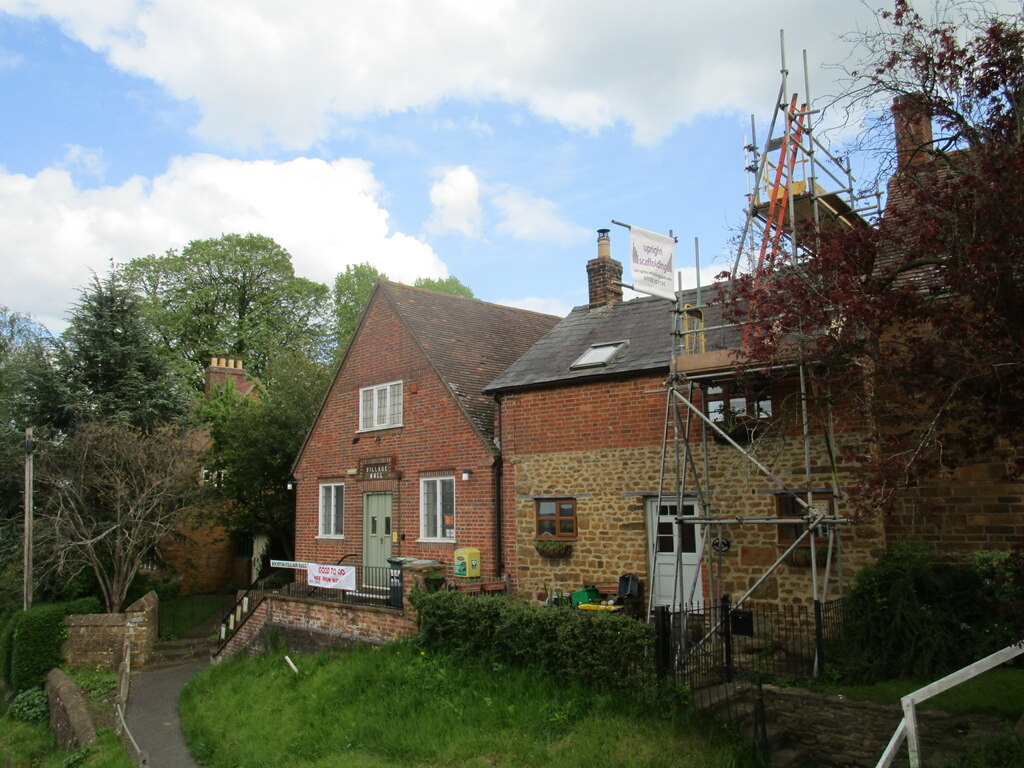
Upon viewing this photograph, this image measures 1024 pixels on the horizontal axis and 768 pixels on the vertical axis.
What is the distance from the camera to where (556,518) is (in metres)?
15.5

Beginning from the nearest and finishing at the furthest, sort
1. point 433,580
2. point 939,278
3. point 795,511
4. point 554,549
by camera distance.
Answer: point 939,278, point 795,511, point 433,580, point 554,549

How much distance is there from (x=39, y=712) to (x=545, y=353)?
14.4 metres

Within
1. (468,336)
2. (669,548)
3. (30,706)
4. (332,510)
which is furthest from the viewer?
(332,510)

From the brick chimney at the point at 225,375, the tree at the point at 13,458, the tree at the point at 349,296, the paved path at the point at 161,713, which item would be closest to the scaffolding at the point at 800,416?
the paved path at the point at 161,713

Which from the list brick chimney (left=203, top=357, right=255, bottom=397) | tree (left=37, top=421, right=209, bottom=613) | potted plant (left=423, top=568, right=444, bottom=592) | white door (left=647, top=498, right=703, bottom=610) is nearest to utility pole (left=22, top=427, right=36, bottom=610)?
tree (left=37, top=421, right=209, bottom=613)

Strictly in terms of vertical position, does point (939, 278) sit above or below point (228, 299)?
below

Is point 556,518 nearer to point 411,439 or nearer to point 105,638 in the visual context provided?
point 411,439

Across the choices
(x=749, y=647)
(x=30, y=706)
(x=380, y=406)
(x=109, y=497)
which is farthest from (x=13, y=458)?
(x=749, y=647)

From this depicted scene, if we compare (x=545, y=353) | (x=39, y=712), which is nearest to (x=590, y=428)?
(x=545, y=353)

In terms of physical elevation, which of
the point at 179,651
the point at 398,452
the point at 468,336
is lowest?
the point at 179,651

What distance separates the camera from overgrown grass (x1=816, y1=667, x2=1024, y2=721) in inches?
335

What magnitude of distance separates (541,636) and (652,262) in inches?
238

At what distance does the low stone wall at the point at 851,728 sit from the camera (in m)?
8.37

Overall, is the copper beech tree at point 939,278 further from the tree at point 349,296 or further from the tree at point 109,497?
the tree at point 349,296
